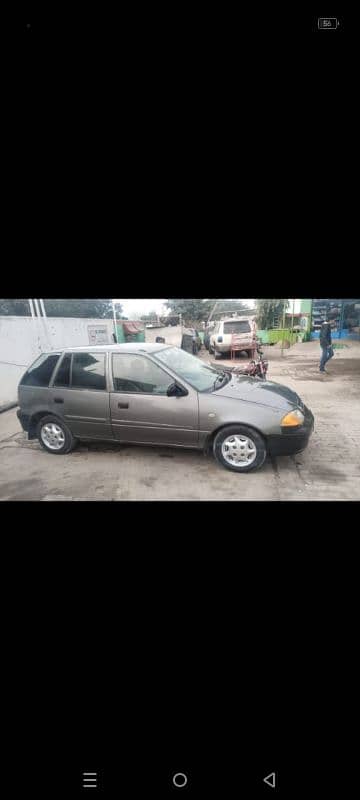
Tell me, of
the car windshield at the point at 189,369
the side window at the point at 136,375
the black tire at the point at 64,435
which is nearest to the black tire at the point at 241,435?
the car windshield at the point at 189,369

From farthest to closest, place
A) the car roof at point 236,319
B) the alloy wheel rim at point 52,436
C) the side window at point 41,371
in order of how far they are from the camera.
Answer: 1. the alloy wheel rim at point 52,436
2. the side window at point 41,371
3. the car roof at point 236,319

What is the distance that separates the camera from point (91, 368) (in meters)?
1.99

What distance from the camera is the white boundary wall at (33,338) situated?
1719 millimetres

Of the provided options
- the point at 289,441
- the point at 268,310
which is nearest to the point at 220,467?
the point at 289,441

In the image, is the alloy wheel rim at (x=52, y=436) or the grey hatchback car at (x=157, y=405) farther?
the alloy wheel rim at (x=52, y=436)
